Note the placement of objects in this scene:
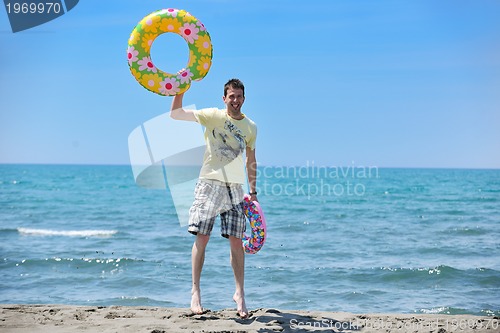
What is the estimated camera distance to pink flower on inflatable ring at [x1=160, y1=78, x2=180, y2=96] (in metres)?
4.89

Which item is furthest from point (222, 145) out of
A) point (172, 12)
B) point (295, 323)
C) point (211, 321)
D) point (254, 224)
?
point (295, 323)

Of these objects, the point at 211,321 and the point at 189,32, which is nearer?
the point at 211,321

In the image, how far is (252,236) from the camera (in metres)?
5.43

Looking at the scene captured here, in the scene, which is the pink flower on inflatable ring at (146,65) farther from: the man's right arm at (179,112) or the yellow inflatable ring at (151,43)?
the man's right arm at (179,112)

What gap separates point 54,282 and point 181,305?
243cm

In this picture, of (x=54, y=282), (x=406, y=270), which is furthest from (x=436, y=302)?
(x=54, y=282)

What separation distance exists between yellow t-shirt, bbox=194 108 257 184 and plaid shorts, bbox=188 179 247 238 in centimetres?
8

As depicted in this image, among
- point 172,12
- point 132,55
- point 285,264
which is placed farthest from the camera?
point 285,264

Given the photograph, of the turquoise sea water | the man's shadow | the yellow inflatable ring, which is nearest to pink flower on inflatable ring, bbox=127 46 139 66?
the yellow inflatable ring

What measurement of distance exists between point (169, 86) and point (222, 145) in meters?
0.67

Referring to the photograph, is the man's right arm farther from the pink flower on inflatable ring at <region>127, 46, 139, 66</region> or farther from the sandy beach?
the sandy beach

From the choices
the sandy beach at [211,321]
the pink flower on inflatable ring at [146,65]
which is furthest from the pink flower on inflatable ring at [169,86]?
the sandy beach at [211,321]

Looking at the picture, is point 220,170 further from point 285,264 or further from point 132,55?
point 285,264

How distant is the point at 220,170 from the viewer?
4887 mm
